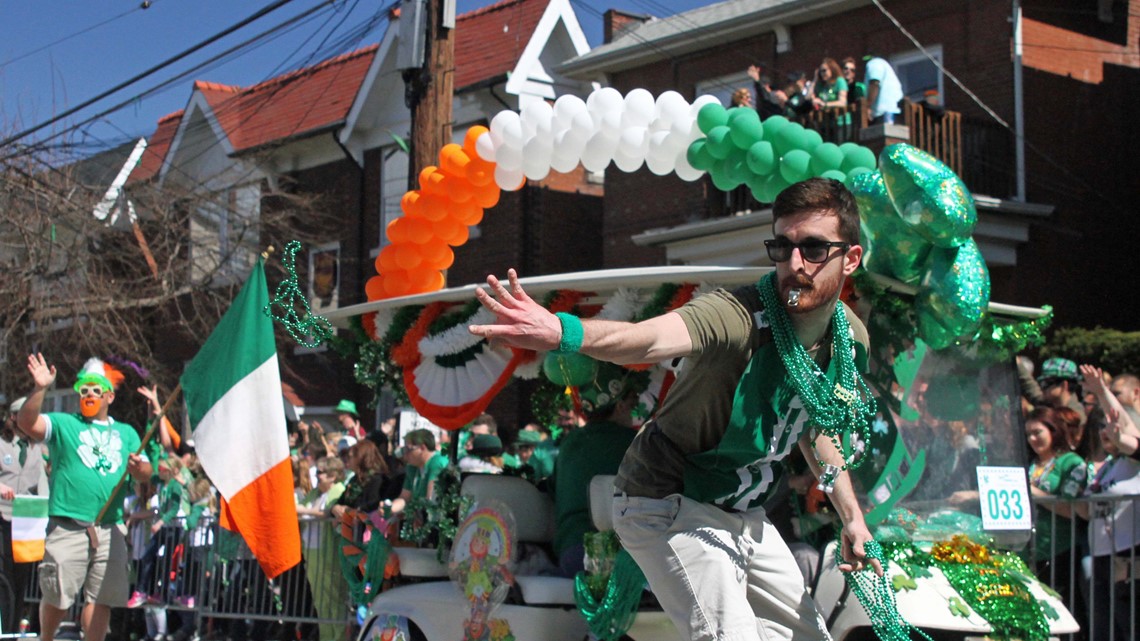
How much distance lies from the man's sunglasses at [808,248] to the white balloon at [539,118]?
12.4ft

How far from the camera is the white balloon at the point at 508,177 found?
8016mm

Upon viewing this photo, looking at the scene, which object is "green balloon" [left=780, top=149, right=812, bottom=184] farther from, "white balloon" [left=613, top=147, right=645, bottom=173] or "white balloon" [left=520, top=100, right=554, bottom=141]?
"white balloon" [left=520, top=100, right=554, bottom=141]

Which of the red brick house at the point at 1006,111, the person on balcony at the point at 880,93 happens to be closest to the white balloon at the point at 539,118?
the person on balcony at the point at 880,93

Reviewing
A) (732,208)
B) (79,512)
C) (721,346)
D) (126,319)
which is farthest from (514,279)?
(126,319)

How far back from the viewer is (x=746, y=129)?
23.1ft

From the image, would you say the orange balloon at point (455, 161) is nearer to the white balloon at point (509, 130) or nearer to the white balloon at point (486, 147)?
the white balloon at point (486, 147)

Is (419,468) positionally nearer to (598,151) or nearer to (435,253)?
(435,253)

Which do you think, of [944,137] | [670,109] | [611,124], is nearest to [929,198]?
[670,109]

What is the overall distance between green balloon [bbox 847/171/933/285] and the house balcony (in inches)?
343

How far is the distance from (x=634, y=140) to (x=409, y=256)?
1643 mm

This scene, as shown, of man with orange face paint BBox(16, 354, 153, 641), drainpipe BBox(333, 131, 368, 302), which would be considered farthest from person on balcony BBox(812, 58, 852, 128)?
drainpipe BBox(333, 131, 368, 302)

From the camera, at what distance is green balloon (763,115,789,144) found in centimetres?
698

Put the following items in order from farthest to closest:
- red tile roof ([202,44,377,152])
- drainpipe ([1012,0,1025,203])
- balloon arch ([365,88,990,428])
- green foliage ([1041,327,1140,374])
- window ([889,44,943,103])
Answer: red tile roof ([202,44,377,152]) < window ([889,44,943,103]) < drainpipe ([1012,0,1025,203]) < green foliage ([1041,327,1140,374]) < balloon arch ([365,88,990,428])

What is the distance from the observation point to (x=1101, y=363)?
13.6 meters
